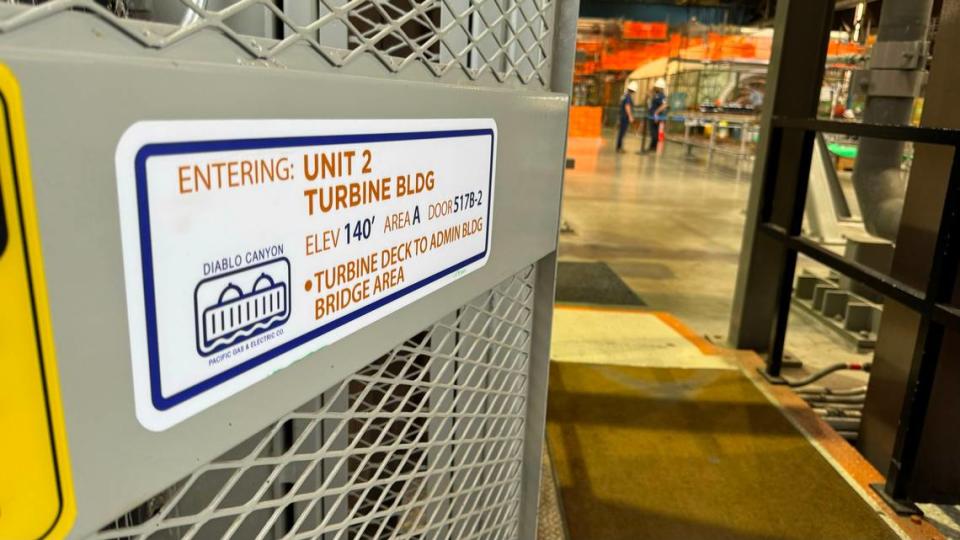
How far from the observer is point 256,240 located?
1.77ft

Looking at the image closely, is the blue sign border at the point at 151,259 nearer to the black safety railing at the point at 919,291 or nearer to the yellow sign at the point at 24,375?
the yellow sign at the point at 24,375

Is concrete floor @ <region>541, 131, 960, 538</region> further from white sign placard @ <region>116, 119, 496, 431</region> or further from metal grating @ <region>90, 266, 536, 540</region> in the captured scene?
white sign placard @ <region>116, 119, 496, 431</region>

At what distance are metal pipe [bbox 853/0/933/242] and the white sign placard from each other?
3279mm

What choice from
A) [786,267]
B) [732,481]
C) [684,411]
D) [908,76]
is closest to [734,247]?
[908,76]

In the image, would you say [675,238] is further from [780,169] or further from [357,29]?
[357,29]

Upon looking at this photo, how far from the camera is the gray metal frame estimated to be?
0.39 m

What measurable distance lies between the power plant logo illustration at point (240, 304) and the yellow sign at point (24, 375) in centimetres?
11

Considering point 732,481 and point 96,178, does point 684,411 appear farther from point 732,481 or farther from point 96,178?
point 96,178

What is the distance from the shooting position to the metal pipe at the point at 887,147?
3170mm

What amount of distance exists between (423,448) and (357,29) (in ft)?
2.12

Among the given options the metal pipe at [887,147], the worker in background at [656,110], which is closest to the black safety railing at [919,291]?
the metal pipe at [887,147]

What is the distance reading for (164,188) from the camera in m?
0.46

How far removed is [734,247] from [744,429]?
3.81m

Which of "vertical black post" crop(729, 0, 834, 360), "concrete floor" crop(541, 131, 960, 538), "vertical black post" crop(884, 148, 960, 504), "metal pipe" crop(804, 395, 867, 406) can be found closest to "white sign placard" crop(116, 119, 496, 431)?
"vertical black post" crop(884, 148, 960, 504)
